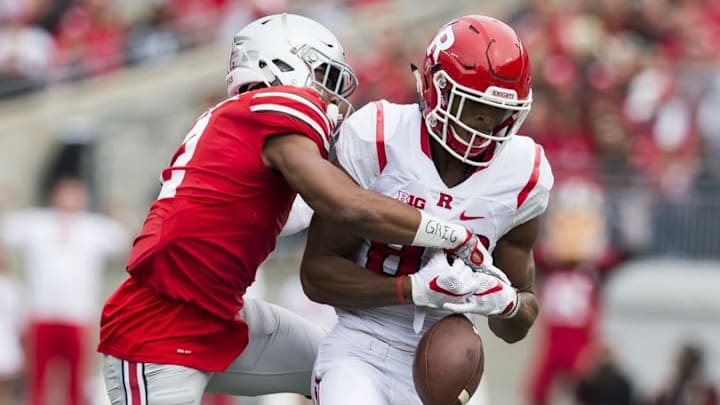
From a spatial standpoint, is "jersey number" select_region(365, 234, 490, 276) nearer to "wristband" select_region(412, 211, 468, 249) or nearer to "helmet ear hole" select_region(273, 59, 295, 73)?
"wristband" select_region(412, 211, 468, 249)

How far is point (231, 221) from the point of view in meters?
5.66

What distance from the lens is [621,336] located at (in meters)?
12.9

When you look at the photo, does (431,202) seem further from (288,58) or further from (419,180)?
(288,58)

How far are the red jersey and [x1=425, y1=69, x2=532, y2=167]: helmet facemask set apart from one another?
0.37 m

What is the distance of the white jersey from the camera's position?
18.5 ft

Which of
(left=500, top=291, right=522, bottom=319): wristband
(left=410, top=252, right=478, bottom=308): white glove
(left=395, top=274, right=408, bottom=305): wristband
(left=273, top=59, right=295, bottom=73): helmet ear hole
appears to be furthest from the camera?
(left=273, top=59, right=295, bottom=73): helmet ear hole

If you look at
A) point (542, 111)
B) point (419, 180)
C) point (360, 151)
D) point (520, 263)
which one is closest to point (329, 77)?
point (360, 151)

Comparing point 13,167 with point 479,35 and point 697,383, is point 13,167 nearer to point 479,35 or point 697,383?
point 697,383

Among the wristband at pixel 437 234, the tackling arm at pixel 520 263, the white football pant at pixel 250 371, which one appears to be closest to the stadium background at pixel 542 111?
the white football pant at pixel 250 371

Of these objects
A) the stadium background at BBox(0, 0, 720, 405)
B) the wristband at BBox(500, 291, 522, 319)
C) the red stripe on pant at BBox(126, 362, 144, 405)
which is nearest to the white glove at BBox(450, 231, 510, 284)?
the wristband at BBox(500, 291, 522, 319)

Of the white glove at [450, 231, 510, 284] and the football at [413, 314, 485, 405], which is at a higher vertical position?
the white glove at [450, 231, 510, 284]

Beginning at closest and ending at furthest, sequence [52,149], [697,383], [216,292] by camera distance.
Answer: [216,292] < [697,383] < [52,149]

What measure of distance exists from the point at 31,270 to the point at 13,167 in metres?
2.65

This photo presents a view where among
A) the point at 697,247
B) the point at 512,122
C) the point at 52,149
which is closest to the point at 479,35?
the point at 512,122
